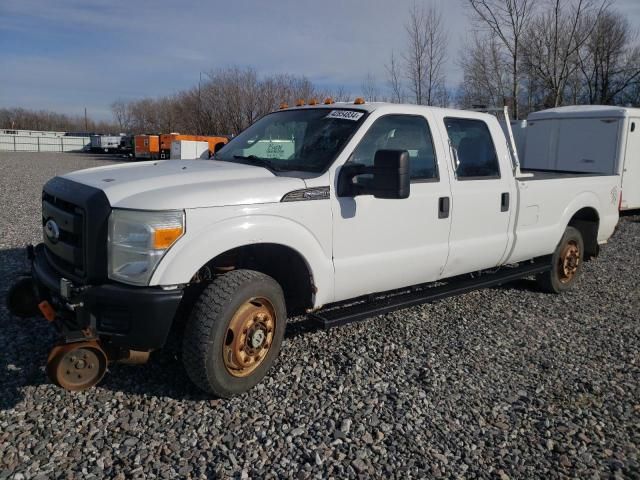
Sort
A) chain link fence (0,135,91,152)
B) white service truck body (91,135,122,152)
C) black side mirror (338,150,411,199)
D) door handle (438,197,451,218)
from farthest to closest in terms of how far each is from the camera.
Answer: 1. chain link fence (0,135,91,152)
2. white service truck body (91,135,122,152)
3. door handle (438,197,451,218)
4. black side mirror (338,150,411,199)

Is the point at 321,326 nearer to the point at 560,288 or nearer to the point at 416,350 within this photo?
the point at 416,350

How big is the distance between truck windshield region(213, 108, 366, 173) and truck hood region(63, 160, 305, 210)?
1.03 ft

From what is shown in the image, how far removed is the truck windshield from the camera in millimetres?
4199

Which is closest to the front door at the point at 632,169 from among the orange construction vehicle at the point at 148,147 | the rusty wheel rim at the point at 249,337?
the rusty wheel rim at the point at 249,337

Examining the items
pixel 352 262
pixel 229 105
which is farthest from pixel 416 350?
pixel 229 105

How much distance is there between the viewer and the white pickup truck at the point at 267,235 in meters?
3.25

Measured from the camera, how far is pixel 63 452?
10.0ft

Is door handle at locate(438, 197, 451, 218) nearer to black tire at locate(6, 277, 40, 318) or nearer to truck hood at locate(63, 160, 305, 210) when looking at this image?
truck hood at locate(63, 160, 305, 210)

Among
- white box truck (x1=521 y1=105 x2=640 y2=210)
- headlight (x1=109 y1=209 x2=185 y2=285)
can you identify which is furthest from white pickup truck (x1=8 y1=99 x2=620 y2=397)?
white box truck (x1=521 y1=105 x2=640 y2=210)

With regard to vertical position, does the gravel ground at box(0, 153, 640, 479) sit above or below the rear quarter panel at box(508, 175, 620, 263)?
below

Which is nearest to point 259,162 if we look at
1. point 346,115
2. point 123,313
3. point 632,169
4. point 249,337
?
point 346,115

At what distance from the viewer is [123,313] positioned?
322cm

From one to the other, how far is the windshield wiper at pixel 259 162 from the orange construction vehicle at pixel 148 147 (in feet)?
95.1

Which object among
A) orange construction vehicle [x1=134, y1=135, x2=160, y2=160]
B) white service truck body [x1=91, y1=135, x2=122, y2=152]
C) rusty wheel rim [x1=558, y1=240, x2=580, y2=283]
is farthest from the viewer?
white service truck body [x1=91, y1=135, x2=122, y2=152]
